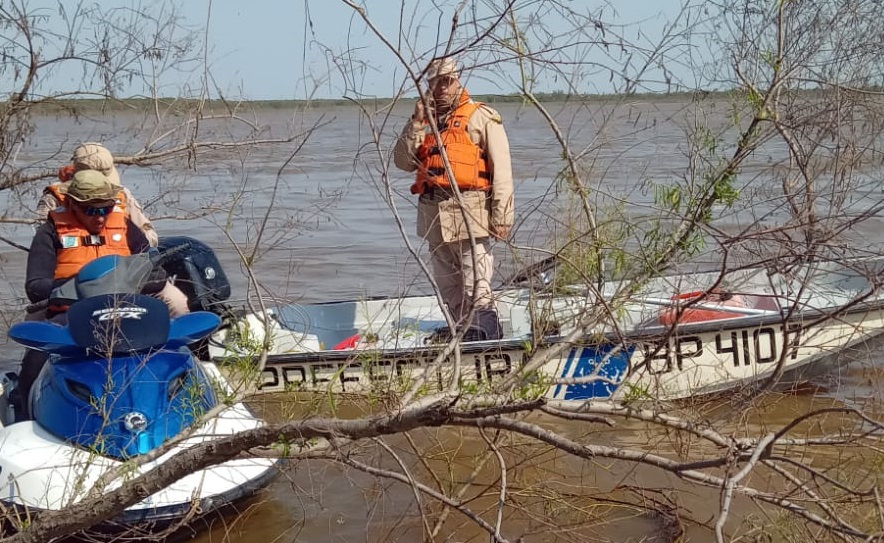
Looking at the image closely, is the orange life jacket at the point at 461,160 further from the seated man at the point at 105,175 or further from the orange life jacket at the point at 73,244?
the orange life jacket at the point at 73,244

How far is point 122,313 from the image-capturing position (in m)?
4.10

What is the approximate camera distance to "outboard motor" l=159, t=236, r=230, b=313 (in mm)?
5582

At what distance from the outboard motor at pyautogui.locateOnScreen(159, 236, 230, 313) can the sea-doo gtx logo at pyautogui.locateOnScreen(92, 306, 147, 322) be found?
1310mm

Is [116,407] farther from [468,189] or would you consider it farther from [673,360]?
[673,360]

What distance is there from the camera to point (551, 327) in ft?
12.1

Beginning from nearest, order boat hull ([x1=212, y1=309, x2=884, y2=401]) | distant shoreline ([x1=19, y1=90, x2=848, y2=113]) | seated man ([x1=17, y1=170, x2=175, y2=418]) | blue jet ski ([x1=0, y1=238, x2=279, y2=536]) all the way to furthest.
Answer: distant shoreline ([x1=19, y1=90, x2=848, y2=113]), blue jet ski ([x1=0, y1=238, x2=279, y2=536]), boat hull ([x1=212, y1=309, x2=884, y2=401]), seated man ([x1=17, y1=170, x2=175, y2=418])

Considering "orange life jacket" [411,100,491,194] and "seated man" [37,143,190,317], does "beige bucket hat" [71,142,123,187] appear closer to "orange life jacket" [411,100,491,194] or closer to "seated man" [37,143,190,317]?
"seated man" [37,143,190,317]

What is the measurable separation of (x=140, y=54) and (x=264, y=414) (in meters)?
1.87

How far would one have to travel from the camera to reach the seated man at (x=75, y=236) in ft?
15.8

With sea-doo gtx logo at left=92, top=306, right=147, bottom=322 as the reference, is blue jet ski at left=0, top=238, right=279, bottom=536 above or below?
below

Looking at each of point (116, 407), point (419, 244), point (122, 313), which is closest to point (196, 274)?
point (419, 244)

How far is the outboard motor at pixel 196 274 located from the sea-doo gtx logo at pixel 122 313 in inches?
51.6

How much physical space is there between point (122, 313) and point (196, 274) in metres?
1.54

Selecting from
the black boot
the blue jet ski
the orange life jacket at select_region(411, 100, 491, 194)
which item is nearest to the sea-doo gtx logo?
the blue jet ski
